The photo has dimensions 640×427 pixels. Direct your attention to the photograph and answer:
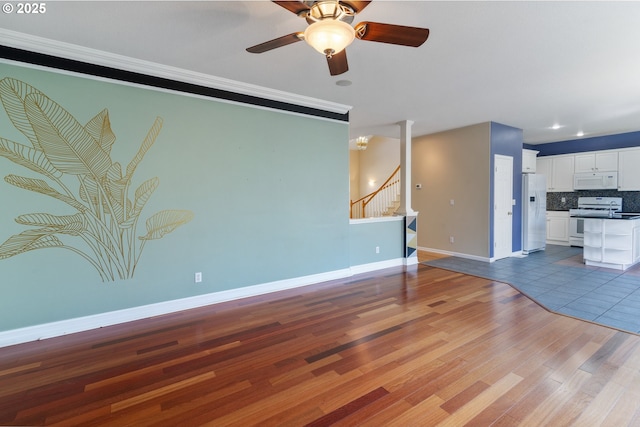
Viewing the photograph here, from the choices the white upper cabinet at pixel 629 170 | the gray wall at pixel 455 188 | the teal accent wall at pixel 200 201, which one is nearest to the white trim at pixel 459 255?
the gray wall at pixel 455 188

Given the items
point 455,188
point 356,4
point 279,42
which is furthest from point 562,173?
point 279,42

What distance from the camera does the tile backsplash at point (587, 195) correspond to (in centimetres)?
675

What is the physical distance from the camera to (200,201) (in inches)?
142

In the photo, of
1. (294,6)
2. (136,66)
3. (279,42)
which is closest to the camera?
(294,6)

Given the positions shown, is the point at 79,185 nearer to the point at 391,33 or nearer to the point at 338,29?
the point at 338,29

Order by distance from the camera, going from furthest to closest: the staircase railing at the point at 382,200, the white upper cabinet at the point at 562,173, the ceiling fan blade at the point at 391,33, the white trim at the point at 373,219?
the staircase railing at the point at 382,200 → the white upper cabinet at the point at 562,173 → the white trim at the point at 373,219 → the ceiling fan blade at the point at 391,33

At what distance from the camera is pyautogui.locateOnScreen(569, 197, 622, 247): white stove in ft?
22.7

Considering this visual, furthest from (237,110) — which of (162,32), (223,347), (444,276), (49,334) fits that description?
(444,276)

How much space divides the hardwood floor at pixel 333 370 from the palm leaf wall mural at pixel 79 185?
2.91 feet

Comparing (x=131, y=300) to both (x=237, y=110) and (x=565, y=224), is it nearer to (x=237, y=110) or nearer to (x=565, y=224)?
(x=237, y=110)

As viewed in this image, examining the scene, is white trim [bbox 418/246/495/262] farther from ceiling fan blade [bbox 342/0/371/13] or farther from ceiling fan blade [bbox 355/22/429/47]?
ceiling fan blade [bbox 342/0/371/13]

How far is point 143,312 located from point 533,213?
25.2ft

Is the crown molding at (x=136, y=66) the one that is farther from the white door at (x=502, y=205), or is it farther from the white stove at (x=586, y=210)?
the white stove at (x=586, y=210)

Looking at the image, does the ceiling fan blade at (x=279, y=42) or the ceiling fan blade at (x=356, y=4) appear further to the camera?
the ceiling fan blade at (x=279, y=42)
